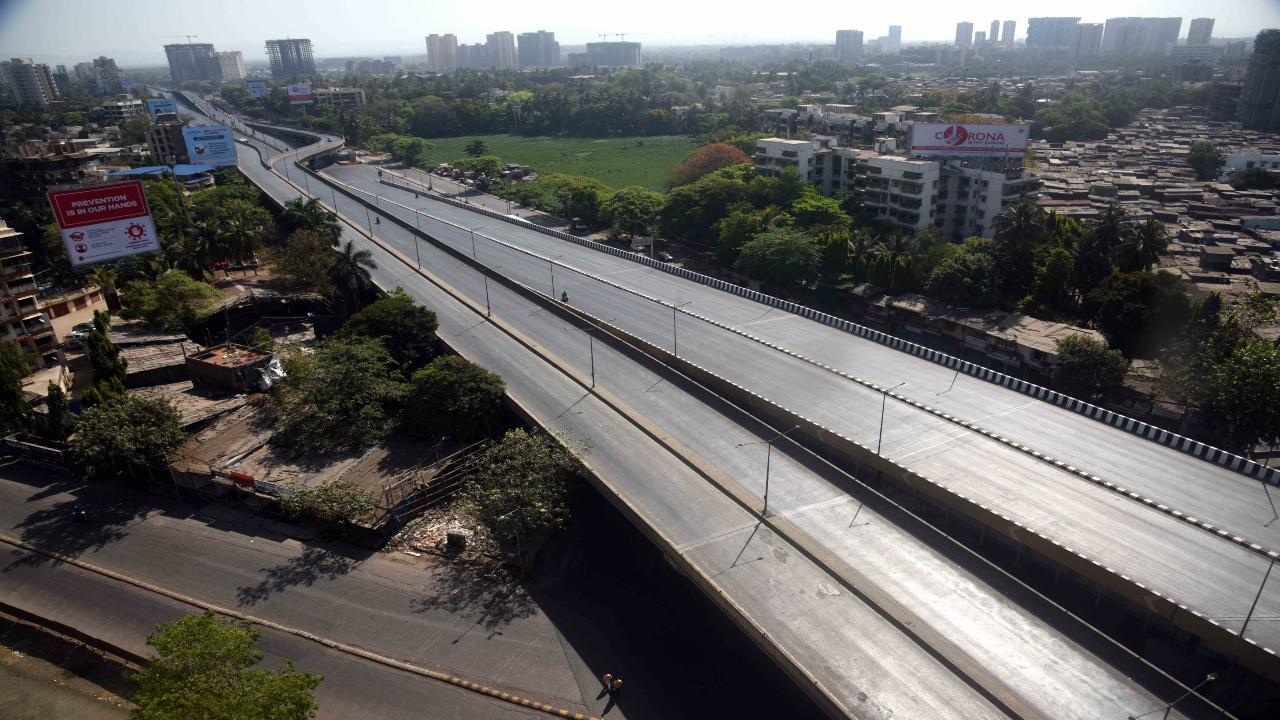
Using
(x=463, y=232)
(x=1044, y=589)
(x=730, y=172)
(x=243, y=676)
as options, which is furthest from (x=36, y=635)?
(x=730, y=172)

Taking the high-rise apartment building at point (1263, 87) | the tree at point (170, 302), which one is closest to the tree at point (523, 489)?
the tree at point (170, 302)

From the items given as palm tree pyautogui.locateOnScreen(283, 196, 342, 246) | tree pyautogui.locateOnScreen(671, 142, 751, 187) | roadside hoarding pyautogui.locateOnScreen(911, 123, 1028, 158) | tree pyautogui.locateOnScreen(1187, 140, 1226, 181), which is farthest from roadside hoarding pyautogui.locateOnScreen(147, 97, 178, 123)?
tree pyautogui.locateOnScreen(1187, 140, 1226, 181)

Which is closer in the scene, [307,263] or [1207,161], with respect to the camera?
[307,263]

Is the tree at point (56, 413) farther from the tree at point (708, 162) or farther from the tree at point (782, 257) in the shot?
the tree at point (708, 162)

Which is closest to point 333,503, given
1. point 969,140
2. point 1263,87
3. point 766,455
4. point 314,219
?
point 766,455

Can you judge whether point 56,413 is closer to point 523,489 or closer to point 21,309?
point 21,309
